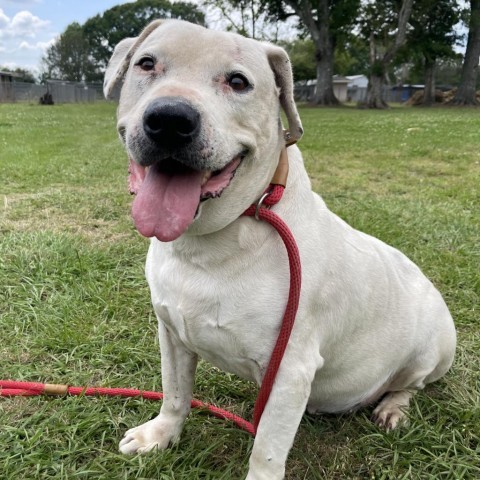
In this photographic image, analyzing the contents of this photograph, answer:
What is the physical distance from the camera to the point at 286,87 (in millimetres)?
1952

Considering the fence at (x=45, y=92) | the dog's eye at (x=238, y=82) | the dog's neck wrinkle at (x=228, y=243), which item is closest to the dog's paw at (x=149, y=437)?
the dog's neck wrinkle at (x=228, y=243)

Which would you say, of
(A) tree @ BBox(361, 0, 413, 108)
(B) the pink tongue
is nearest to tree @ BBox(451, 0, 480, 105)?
(A) tree @ BBox(361, 0, 413, 108)

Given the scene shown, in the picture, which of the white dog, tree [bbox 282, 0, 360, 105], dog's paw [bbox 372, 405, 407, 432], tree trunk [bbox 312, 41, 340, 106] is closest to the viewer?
the white dog

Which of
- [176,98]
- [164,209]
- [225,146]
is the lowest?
[164,209]

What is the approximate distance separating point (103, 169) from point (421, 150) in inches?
222

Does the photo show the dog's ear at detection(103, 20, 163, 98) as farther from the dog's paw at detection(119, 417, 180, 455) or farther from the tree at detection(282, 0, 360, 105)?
the tree at detection(282, 0, 360, 105)

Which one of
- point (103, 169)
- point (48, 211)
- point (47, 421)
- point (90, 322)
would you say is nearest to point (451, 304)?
point (90, 322)

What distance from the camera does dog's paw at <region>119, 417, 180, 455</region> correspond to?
2.28 m

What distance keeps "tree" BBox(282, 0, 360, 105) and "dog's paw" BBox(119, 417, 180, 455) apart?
104 feet

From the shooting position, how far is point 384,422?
2.50 metres

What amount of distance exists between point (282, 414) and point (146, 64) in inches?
52.5

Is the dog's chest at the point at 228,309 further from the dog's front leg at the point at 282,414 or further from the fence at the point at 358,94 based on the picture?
the fence at the point at 358,94

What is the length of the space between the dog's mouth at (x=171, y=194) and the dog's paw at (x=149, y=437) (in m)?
1.08

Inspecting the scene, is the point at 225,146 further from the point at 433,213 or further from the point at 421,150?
the point at 421,150
